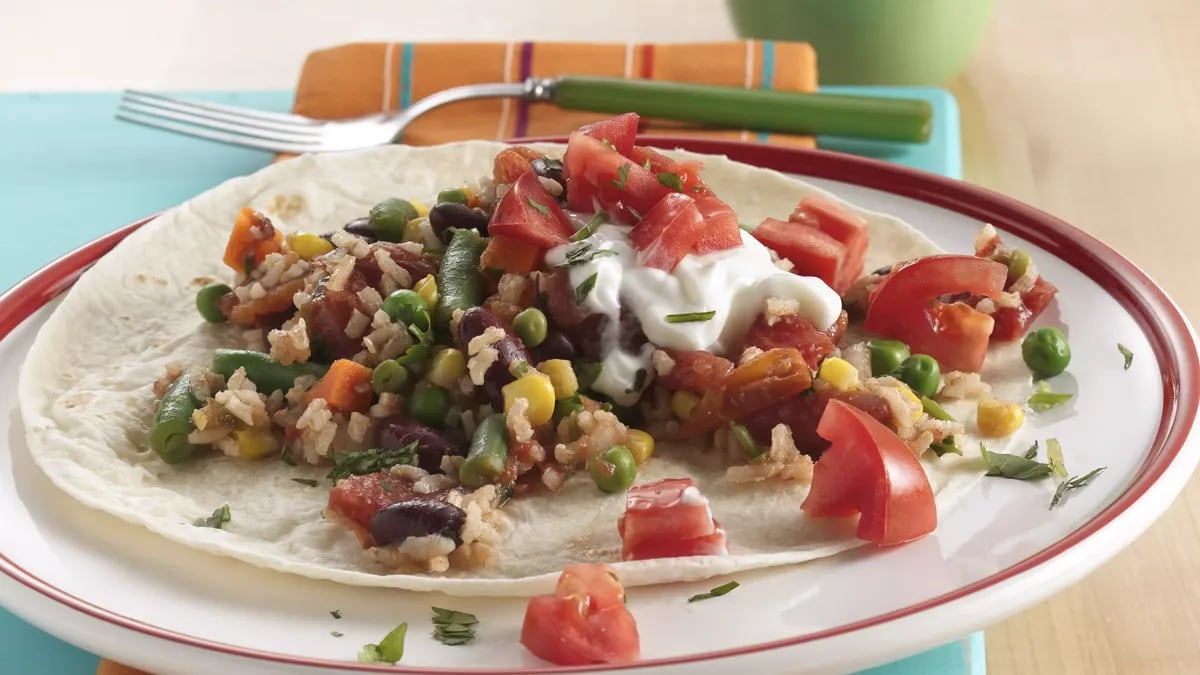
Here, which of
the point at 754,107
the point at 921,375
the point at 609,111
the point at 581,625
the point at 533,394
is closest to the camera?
the point at 581,625

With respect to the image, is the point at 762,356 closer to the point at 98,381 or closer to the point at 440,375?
the point at 440,375

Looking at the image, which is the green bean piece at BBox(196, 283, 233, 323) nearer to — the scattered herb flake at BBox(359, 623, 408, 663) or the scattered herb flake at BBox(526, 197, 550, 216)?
the scattered herb flake at BBox(526, 197, 550, 216)

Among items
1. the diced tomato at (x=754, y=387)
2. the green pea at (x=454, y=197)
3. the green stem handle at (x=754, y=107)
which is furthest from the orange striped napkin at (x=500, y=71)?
the diced tomato at (x=754, y=387)

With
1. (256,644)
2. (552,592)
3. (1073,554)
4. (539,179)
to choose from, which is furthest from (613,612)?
(539,179)

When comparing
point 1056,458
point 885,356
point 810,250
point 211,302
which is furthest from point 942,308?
point 211,302

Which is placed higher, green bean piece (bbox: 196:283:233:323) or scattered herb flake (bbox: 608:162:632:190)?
scattered herb flake (bbox: 608:162:632:190)

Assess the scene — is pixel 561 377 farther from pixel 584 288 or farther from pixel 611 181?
pixel 611 181

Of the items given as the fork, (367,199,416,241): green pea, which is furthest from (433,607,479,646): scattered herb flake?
the fork
